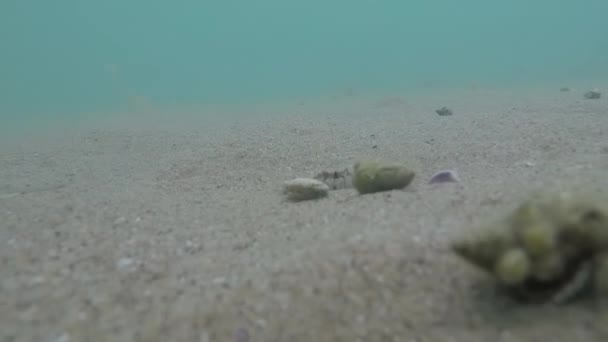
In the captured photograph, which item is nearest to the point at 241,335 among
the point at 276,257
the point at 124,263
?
the point at 276,257

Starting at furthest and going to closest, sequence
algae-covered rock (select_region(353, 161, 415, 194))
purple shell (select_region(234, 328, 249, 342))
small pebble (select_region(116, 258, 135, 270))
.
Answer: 1. algae-covered rock (select_region(353, 161, 415, 194))
2. small pebble (select_region(116, 258, 135, 270))
3. purple shell (select_region(234, 328, 249, 342))

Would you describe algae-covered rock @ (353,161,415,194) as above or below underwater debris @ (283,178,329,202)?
above

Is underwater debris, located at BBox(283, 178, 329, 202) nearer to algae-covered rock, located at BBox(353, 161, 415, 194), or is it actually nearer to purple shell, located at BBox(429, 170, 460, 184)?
algae-covered rock, located at BBox(353, 161, 415, 194)

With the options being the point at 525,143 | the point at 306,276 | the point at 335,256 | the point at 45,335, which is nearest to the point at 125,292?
the point at 45,335

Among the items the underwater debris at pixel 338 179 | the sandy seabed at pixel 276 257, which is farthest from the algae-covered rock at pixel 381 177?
the underwater debris at pixel 338 179

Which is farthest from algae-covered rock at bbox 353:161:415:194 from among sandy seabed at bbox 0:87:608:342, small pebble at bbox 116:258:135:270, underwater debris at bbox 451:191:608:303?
small pebble at bbox 116:258:135:270

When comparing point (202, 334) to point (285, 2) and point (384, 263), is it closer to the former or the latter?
point (384, 263)

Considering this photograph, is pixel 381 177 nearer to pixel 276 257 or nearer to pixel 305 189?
pixel 305 189

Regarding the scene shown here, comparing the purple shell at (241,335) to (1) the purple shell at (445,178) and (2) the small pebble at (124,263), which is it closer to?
(2) the small pebble at (124,263)
